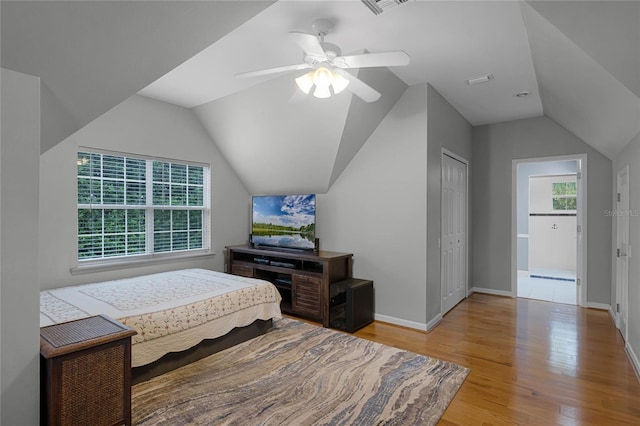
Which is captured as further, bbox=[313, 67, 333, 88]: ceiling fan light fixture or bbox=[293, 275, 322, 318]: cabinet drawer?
bbox=[293, 275, 322, 318]: cabinet drawer

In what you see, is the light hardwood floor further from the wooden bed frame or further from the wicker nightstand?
the wicker nightstand

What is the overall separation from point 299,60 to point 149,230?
9.20 ft

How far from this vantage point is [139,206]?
13.5 feet

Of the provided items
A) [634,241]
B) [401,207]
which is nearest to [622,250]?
[634,241]

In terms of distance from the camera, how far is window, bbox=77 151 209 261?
3701 millimetres

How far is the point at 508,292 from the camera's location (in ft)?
17.1

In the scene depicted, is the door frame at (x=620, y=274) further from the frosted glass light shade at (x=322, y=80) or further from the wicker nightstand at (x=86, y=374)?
the wicker nightstand at (x=86, y=374)

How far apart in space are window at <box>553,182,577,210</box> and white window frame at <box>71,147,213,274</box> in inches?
286

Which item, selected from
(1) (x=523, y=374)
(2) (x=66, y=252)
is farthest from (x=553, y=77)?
(2) (x=66, y=252)

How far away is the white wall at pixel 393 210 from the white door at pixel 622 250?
1.93m

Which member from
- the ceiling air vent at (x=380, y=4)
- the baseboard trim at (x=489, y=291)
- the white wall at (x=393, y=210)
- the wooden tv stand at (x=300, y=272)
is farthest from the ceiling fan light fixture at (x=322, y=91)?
the baseboard trim at (x=489, y=291)

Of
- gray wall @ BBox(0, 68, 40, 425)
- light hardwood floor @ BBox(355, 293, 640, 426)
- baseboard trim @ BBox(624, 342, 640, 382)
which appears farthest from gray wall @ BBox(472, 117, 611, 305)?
gray wall @ BBox(0, 68, 40, 425)

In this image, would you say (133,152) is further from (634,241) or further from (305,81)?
(634,241)

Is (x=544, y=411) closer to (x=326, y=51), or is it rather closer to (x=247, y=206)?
(x=326, y=51)
